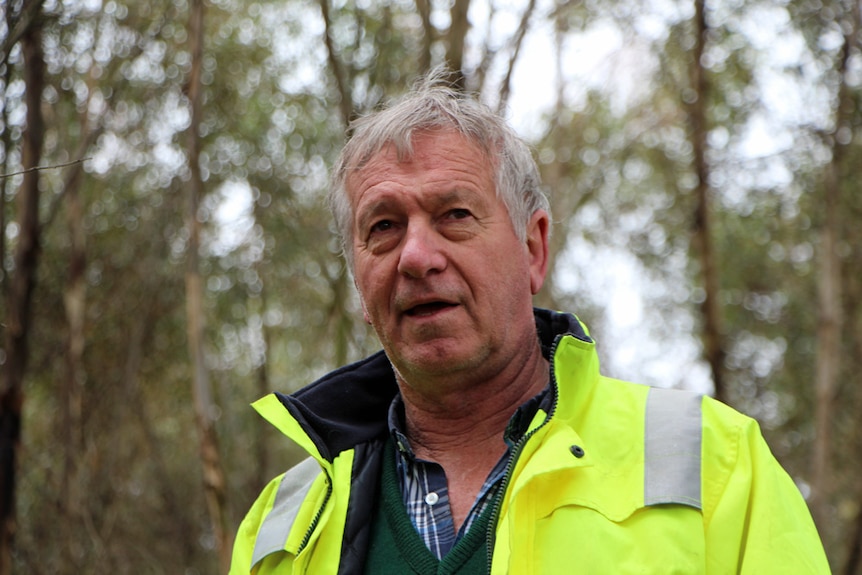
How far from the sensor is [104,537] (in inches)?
328

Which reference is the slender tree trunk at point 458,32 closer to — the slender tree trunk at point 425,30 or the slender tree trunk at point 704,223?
the slender tree trunk at point 425,30

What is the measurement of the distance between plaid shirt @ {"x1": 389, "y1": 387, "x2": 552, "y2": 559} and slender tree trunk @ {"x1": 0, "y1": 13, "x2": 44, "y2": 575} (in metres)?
2.35

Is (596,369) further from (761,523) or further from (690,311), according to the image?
(690,311)

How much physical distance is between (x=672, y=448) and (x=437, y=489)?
551 mm

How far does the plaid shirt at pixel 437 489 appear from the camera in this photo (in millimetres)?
2055

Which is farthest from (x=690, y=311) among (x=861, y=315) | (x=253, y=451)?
(x=253, y=451)

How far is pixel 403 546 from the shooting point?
6.79 feet

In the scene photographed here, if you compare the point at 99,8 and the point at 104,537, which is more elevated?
the point at 99,8

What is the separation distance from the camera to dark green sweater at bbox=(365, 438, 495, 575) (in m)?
1.95

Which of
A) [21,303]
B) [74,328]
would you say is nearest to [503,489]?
[21,303]

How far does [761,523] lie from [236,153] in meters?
8.61

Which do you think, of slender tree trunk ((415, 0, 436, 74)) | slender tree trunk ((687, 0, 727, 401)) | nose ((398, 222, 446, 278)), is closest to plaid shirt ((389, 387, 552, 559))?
nose ((398, 222, 446, 278))

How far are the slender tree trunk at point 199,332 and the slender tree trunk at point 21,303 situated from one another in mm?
900

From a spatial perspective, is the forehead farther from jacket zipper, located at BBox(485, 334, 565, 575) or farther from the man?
jacket zipper, located at BBox(485, 334, 565, 575)
